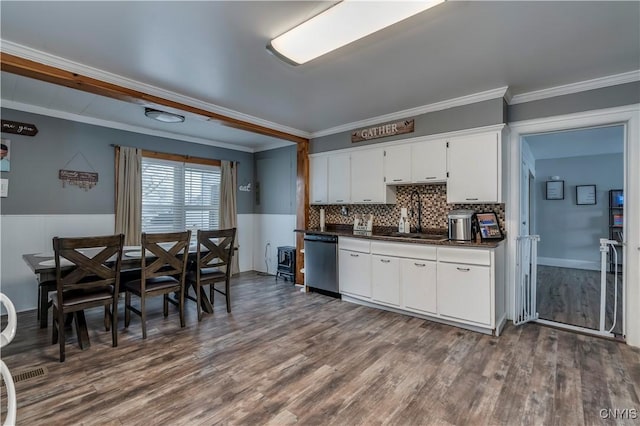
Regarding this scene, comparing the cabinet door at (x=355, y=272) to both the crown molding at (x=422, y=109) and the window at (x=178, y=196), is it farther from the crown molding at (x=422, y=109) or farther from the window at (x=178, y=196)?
the window at (x=178, y=196)

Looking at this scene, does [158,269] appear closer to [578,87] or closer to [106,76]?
[106,76]

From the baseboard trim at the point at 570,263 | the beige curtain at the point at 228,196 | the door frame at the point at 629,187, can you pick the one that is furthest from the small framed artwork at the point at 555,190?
the beige curtain at the point at 228,196

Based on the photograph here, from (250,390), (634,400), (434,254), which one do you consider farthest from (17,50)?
(634,400)

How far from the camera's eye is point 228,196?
18.9 ft

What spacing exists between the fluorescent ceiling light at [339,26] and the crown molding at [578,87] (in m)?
2.16

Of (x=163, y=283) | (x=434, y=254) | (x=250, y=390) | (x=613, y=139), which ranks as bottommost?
(x=250, y=390)

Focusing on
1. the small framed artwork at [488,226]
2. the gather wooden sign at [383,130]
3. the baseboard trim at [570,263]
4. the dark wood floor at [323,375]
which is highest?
the gather wooden sign at [383,130]

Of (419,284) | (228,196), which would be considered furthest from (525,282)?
(228,196)

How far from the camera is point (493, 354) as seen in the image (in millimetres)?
2658

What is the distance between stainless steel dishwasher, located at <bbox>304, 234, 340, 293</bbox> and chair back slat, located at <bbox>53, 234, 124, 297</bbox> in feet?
8.13

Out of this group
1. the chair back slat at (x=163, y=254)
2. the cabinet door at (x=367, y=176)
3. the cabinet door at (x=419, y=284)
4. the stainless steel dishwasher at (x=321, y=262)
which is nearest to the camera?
the chair back slat at (x=163, y=254)

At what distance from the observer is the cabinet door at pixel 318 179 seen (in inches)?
191

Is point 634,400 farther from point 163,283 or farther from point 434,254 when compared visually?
point 163,283

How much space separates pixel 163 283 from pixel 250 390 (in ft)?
5.65
